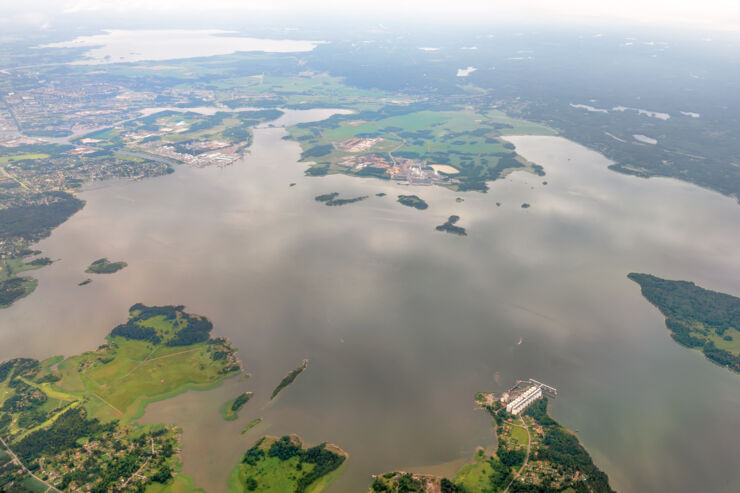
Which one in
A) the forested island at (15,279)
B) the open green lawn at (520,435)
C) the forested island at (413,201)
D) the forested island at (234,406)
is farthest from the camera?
the forested island at (413,201)

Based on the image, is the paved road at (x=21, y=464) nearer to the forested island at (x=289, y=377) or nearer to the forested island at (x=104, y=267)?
the forested island at (x=289, y=377)

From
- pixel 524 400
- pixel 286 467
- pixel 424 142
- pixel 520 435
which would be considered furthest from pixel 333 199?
pixel 520 435

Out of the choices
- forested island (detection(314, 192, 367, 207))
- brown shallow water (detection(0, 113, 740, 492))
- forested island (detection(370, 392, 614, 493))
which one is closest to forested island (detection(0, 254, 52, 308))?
brown shallow water (detection(0, 113, 740, 492))

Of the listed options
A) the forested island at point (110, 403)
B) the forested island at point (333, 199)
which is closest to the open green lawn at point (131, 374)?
the forested island at point (110, 403)

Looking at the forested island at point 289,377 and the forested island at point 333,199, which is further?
the forested island at point 333,199

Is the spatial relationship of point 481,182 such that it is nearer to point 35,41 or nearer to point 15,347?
point 15,347

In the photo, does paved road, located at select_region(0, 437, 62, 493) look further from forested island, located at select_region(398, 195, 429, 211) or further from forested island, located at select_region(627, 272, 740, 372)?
forested island, located at select_region(627, 272, 740, 372)

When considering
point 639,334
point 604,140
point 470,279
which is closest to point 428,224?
point 470,279
